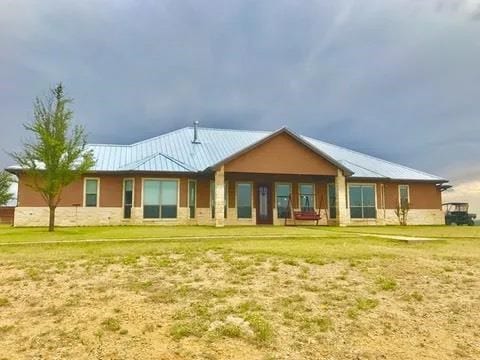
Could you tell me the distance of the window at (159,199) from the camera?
27031mm

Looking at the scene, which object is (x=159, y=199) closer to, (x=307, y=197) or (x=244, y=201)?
(x=244, y=201)

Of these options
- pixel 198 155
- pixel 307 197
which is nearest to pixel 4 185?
pixel 198 155

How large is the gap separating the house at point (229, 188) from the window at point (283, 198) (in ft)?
0.23

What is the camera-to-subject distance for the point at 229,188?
94.0 feet

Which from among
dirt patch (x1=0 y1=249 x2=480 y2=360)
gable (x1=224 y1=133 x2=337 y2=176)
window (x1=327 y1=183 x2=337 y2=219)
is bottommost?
dirt patch (x1=0 y1=249 x2=480 y2=360)

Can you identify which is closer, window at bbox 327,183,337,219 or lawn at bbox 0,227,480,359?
lawn at bbox 0,227,480,359

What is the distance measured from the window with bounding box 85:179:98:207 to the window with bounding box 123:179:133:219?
1.80 meters

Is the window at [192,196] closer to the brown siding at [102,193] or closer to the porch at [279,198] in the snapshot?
the brown siding at [102,193]

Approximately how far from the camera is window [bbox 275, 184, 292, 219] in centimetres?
2952

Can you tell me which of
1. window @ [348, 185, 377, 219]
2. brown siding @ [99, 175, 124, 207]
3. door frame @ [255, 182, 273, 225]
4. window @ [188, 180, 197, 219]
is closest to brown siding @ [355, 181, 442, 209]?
window @ [348, 185, 377, 219]

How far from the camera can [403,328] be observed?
6508 millimetres

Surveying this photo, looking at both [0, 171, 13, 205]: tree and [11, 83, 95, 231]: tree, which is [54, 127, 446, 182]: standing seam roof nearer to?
[11, 83, 95, 231]: tree

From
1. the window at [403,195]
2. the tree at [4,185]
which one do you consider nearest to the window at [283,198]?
the window at [403,195]

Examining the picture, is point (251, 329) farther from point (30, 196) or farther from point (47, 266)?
point (30, 196)
